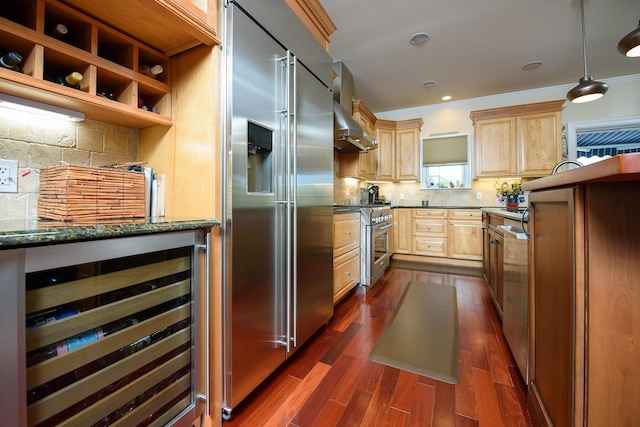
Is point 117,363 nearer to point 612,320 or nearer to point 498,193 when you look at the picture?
point 612,320

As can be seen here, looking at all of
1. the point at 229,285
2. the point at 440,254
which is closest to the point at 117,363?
the point at 229,285

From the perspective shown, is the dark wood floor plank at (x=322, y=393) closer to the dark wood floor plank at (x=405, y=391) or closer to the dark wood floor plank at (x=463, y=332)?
the dark wood floor plank at (x=405, y=391)

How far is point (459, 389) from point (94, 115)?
2.29 m

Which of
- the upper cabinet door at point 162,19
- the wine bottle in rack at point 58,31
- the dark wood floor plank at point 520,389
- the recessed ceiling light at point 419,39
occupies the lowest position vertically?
the dark wood floor plank at point 520,389

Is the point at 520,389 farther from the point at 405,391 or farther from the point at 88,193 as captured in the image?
the point at 88,193

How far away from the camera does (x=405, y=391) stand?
1395 millimetres

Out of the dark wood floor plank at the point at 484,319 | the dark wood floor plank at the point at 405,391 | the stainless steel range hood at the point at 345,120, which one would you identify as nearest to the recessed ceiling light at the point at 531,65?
the stainless steel range hood at the point at 345,120

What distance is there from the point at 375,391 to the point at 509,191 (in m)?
3.92

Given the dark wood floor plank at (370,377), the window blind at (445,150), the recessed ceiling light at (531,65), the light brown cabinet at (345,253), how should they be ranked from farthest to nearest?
the window blind at (445,150)
the recessed ceiling light at (531,65)
the light brown cabinet at (345,253)
the dark wood floor plank at (370,377)

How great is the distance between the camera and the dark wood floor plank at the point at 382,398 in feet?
3.98

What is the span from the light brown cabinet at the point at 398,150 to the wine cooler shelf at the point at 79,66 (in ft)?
12.3

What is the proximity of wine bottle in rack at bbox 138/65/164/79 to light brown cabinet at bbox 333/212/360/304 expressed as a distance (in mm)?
1555

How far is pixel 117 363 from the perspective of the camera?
849 mm

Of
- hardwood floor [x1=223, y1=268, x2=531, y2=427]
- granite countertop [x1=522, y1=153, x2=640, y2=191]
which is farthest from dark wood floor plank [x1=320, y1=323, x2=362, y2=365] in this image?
granite countertop [x1=522, y1=153, x2=640, y2=191]
